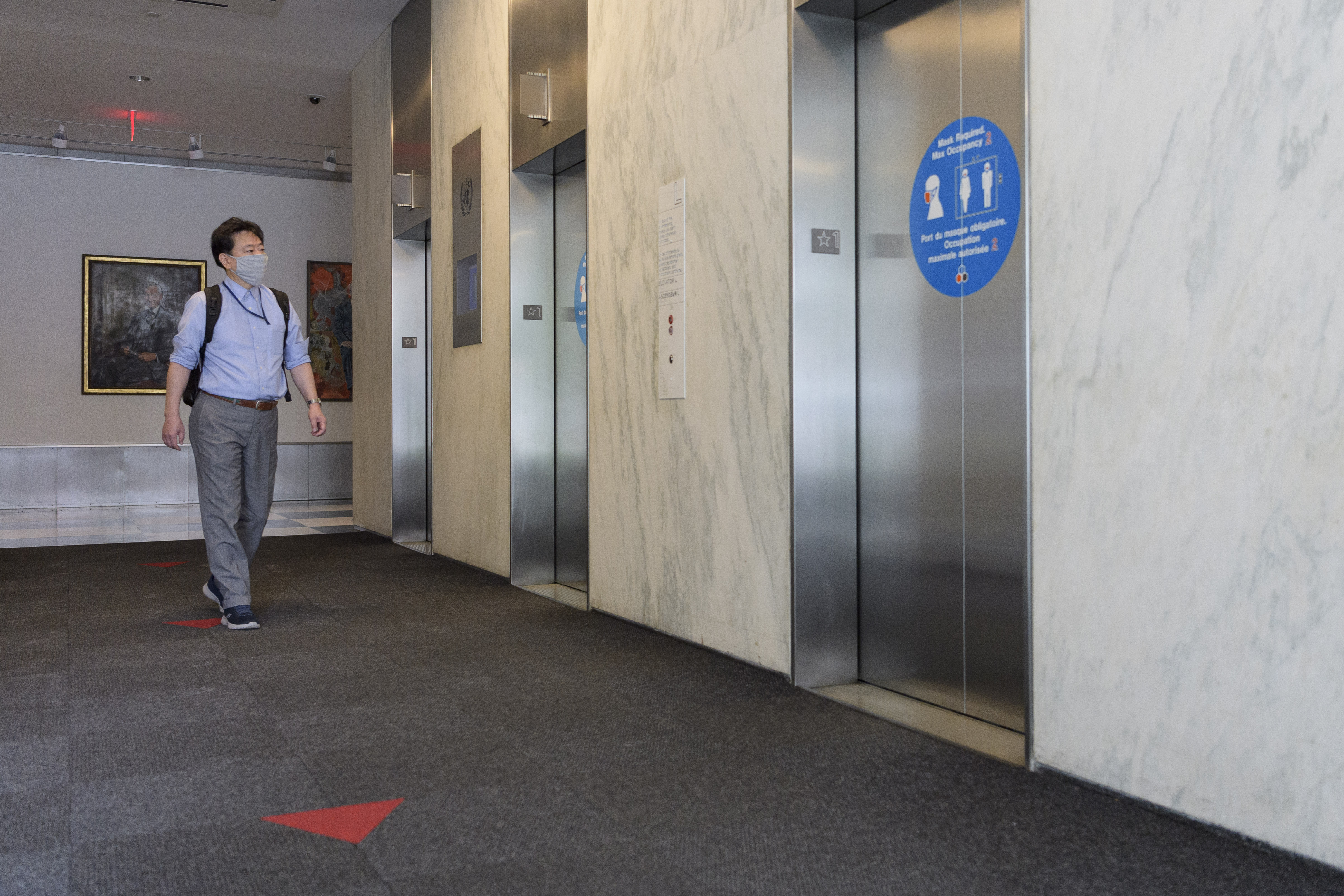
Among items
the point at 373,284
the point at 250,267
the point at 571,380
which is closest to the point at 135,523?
the point at 373,284

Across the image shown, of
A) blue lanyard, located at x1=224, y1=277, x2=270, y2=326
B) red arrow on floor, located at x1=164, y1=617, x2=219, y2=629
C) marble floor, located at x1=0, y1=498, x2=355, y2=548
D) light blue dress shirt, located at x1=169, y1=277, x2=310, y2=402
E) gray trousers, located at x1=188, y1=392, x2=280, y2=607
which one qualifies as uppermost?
blue lanyard, located at x1=224, y1=277, x2=270, y2=326

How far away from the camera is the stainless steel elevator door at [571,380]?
6543 millimetres

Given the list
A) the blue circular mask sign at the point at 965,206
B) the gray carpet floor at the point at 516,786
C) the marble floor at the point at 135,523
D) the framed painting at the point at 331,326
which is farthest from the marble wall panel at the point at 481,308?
the framed painting at the point at 331,326

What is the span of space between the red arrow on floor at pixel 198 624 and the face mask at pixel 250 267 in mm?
1677

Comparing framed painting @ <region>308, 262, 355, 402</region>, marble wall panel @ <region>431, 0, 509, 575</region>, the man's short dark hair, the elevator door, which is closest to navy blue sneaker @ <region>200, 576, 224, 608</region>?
the man's short dark hair

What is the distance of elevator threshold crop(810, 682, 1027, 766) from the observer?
3.27m

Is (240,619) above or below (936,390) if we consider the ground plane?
below

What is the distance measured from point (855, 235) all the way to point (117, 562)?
6056 millimetres

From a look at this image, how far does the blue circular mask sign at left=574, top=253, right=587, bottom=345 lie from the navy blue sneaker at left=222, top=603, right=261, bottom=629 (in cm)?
240

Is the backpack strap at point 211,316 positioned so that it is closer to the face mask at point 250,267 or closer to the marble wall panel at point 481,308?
the face mask at point 250,267

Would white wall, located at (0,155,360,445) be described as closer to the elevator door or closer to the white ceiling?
the white ceiling

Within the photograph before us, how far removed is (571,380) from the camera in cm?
668

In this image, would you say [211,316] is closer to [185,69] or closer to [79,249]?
[185,69]

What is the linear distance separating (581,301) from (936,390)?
321 cm
